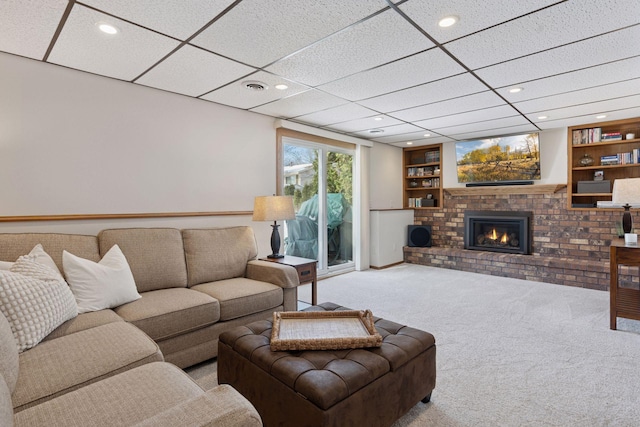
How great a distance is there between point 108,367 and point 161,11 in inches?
71.7

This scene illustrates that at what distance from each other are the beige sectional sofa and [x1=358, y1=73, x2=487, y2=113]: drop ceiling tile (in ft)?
6.40

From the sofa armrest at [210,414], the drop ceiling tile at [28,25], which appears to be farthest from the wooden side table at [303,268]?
the drop ceiling tile at [28,25]

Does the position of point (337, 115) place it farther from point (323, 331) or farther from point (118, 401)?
point (118, 401)

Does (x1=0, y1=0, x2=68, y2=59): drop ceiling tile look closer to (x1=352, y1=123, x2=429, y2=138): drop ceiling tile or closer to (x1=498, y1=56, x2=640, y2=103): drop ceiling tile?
(x1=498, y1=56, x2=640, y2=103): drop ceiling tile

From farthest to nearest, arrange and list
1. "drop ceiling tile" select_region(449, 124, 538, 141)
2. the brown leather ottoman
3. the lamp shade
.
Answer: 1. "drop ceiling tile" select_region(449, 124, 538, 141)
2. the lamp shade
3. the brown leather ottoman

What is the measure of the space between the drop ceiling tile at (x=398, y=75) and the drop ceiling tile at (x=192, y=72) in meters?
0.87

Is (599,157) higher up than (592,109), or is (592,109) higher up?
(592,109)

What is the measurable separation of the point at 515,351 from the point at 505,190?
3.50 metres

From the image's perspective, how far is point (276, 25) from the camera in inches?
78.7

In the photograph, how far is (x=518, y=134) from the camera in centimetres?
515

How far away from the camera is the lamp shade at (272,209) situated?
3.39 m

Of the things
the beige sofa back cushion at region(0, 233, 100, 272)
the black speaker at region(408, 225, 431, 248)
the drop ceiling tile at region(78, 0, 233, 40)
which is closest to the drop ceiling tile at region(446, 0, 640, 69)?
the drop ceiling tile at region(78, 0, 233, 40)

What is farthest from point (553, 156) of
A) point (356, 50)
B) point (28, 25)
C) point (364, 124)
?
point (28, 25)

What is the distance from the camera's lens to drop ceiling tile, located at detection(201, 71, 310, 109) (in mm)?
2875
